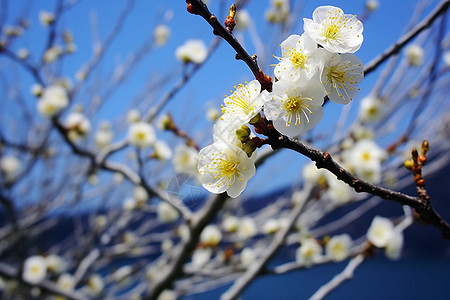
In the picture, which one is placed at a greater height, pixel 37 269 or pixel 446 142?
pixel 37 269

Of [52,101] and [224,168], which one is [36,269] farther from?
[224,168]

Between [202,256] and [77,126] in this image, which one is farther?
[202,256]

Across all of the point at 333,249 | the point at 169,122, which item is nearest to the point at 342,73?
the point at 169,122

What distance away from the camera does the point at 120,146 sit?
1.90 metres

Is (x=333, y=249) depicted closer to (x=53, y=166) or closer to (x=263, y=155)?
(x=263, y=155)

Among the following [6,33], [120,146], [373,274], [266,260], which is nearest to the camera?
[266,260]

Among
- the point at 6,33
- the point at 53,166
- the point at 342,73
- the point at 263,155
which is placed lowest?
the point at 342,73

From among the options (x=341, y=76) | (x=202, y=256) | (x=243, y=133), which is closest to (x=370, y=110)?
(x=202, y=256)

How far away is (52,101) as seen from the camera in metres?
2.11

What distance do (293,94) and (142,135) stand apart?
1602 millimetres

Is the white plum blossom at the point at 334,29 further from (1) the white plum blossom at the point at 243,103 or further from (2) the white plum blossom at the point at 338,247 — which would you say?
(2) the white plum blossom at the point at 338,247

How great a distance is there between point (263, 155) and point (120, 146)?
1016 millimetres

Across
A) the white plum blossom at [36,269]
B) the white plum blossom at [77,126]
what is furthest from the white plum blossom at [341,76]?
the white plum blossom at [36,269]

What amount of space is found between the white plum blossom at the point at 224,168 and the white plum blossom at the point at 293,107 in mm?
84
